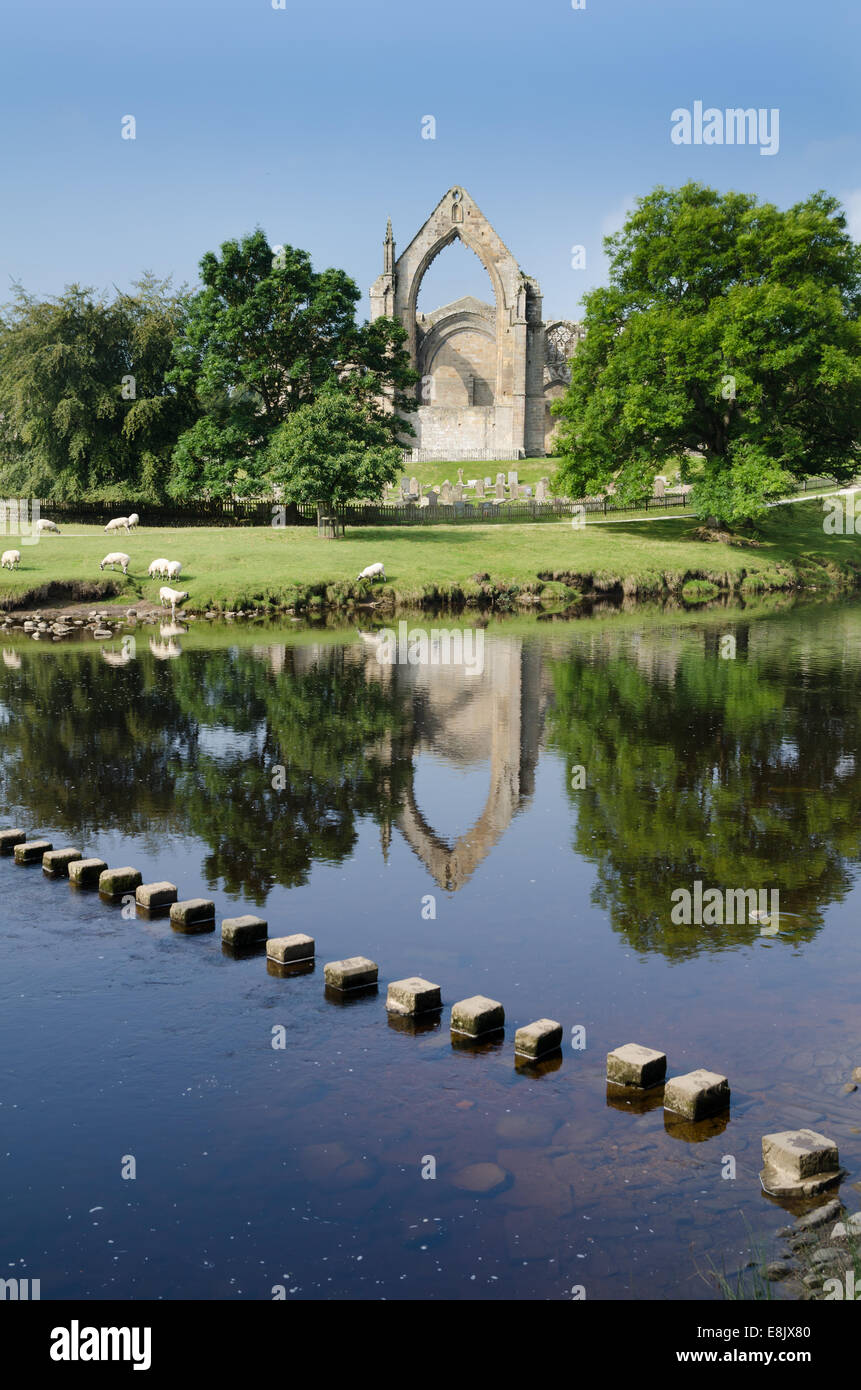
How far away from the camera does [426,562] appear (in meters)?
49.6

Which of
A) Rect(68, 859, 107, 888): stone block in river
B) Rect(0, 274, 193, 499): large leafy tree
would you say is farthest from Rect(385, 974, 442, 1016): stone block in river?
Rect(0, 274, 193, 499): large leafy tree

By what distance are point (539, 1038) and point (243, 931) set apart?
12.6ft

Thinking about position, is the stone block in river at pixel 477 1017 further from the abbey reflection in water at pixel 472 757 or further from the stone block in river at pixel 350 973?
the abbey reflection in water at pixel 472 757

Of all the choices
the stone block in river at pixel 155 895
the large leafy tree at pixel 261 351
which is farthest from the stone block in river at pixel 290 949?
the large leafy tree at pixel 261 351

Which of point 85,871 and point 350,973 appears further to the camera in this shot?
point 85,871

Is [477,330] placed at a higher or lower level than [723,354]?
higher

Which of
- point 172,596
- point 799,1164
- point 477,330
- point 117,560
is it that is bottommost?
point 799,1164

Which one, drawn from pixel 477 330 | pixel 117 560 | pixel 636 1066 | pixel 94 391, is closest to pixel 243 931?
pixel 636 1066

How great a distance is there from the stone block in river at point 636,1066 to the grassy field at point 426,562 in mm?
36267

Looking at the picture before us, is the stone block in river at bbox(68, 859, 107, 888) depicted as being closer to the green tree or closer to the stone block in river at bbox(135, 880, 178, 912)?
the stone block in river at bbox(135, 880, 178, 912)

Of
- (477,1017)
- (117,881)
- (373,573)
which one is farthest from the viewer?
(373,573)

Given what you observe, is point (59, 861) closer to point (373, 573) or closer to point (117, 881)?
point (117, 881)

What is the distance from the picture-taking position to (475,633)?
3869cm

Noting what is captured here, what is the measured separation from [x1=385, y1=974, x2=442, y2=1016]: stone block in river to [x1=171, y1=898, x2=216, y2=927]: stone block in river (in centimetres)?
299
